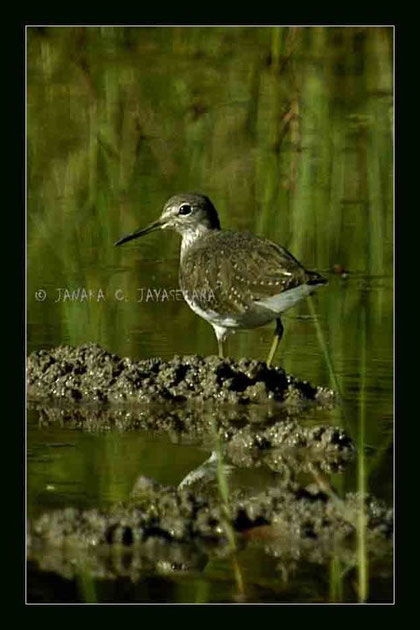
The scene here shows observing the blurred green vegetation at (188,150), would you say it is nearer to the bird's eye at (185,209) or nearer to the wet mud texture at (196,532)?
the bird's eye at (185,209)

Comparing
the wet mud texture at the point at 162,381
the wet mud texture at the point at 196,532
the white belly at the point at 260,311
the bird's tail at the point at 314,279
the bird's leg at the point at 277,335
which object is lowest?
the wet mud texture at the point at 196,532

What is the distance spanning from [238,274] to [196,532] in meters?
3.06

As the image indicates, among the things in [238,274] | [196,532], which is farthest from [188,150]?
[196,532]

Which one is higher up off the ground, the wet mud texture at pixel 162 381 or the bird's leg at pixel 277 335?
the bird's leg at pixel 277 335

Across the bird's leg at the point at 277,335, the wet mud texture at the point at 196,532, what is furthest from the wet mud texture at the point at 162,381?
the wet mud texture at the point at 196,532

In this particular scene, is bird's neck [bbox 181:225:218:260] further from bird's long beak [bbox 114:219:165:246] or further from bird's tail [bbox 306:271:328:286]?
bird's tail [bbox 306:271:328:286]

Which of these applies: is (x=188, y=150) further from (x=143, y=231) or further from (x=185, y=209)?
(x=143, y=231)

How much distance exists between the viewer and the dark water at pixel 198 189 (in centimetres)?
1166

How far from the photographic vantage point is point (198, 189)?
14312 millimetres

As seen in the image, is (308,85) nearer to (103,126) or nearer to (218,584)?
(103,126)

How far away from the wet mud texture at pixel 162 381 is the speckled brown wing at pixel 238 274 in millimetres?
462

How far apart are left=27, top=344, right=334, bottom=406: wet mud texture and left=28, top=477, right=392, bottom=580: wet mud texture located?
1924mm

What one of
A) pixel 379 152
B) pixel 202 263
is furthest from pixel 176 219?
pixel 379 152

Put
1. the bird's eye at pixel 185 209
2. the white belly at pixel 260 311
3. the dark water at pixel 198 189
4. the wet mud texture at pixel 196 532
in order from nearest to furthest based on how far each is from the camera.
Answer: the wet mud texture at pixel 196 532
the dark water at pixel 198 189
the white belly at pixel 260 311
the bird's eye at pixel 185 209
